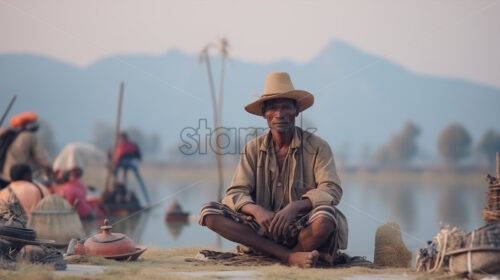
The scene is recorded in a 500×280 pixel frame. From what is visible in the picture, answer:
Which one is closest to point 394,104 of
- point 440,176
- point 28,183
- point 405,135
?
point 405,135

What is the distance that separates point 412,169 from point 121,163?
26591 mm

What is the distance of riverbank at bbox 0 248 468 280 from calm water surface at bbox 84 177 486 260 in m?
0.71

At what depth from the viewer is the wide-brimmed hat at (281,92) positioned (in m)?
6.04

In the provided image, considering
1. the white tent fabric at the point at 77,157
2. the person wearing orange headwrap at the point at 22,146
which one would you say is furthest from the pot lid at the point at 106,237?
the white tent fabric at the point at 77,157

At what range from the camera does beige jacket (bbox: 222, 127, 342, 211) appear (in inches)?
238

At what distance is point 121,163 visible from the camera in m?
18.1

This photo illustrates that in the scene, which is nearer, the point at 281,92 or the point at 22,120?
the point at 281,92

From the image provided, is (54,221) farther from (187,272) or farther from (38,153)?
(187,272)

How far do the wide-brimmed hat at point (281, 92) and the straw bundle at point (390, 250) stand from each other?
1.09 m

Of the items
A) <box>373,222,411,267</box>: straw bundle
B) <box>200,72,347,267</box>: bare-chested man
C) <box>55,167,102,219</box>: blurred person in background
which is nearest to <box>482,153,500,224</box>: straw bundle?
<box>373,222,411,267</box>: straw bundle

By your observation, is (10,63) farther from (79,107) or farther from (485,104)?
(485,104)

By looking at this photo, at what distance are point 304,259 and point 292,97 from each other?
3.96ft

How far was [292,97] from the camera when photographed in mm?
6098

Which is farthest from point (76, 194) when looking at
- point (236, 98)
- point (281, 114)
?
point (236, 98)
